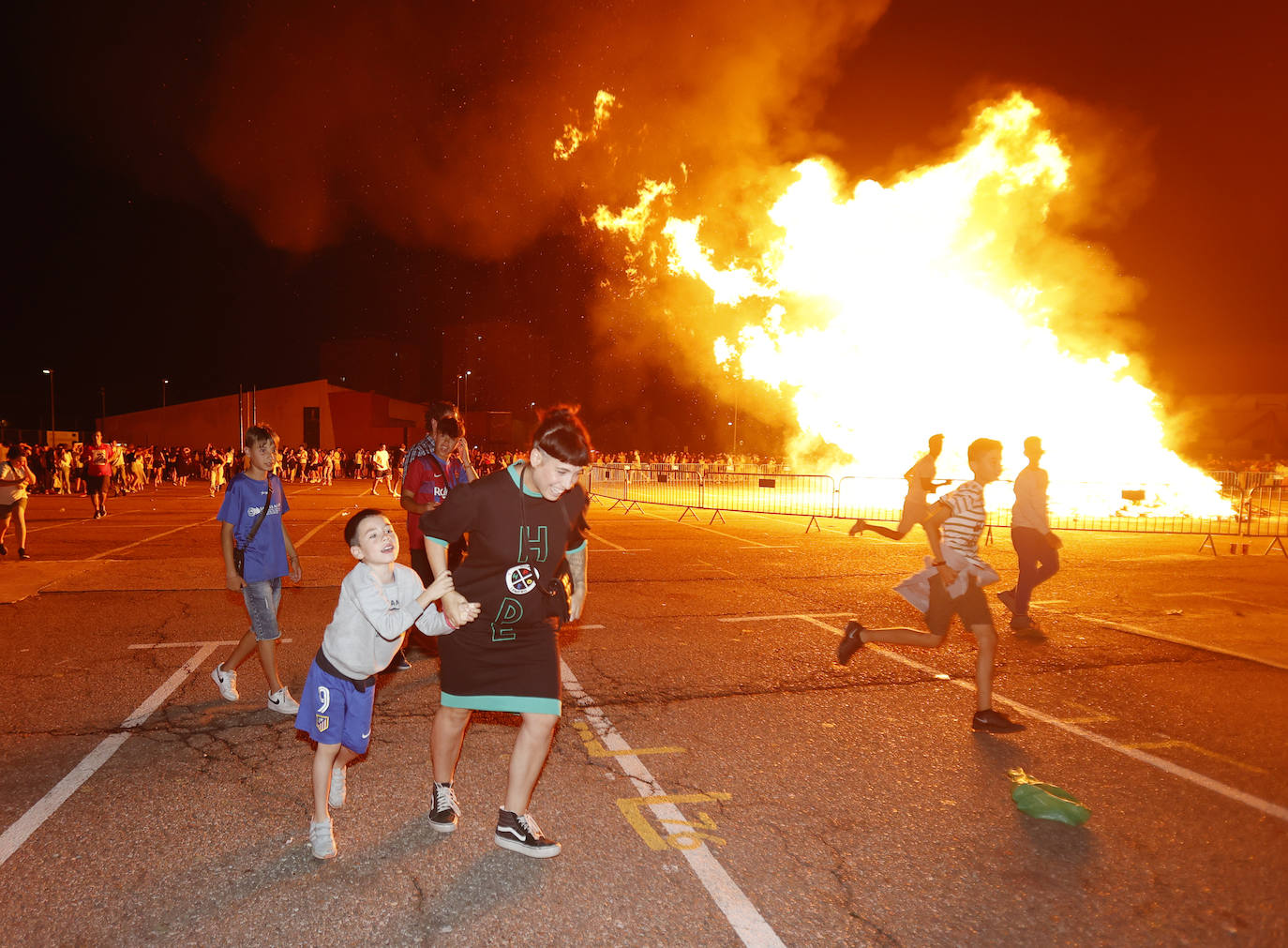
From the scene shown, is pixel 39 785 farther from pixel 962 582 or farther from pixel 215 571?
pixel 215 571

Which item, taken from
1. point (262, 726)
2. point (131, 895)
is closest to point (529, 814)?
point (131, 895)

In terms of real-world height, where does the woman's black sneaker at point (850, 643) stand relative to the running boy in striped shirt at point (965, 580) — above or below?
below

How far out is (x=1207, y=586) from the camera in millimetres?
10156

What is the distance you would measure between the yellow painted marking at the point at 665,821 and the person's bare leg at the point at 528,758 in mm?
587

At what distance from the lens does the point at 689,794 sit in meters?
3.95

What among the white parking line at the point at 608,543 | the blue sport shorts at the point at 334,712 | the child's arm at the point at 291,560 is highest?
the child's arm at the point at 291,560

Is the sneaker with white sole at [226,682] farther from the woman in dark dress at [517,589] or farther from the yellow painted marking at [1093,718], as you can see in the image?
the yellow painted marking at [1093,718]

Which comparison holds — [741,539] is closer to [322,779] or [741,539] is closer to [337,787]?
[337,787]

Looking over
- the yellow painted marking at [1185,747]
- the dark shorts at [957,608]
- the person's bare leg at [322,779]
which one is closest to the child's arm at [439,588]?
the person's bare leg at [322,779]

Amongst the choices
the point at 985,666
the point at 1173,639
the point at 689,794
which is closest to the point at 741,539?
the point at 1173,639

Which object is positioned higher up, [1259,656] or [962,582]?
[962,582]

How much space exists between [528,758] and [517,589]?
0.76 meters

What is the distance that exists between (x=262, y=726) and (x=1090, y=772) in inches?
195

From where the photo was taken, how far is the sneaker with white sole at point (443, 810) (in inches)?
138
